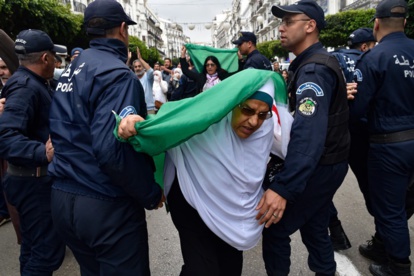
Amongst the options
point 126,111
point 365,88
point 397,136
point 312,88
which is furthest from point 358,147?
point 126,111

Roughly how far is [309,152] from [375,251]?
1749mm

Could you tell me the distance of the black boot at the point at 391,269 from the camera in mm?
2721

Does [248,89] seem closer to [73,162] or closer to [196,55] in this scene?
[73,162]

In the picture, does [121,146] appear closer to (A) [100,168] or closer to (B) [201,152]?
(A) [100,168]

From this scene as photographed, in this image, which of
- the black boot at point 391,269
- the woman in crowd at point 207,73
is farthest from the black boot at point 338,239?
the woman in crowd at point 207,73

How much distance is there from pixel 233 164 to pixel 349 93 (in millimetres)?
1339

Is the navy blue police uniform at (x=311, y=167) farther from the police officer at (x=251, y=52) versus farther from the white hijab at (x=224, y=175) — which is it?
the police officer at (x=251, y=52)

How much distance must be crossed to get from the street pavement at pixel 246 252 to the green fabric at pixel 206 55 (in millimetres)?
2786

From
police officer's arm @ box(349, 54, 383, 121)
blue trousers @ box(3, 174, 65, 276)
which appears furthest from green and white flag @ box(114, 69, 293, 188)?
blue trousers @ box(3, 174, 65, 276)

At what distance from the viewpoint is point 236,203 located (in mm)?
1969

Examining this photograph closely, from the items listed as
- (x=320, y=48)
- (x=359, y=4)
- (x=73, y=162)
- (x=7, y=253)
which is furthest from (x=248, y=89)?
(x=359, y=4)

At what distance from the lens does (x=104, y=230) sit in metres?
1.85

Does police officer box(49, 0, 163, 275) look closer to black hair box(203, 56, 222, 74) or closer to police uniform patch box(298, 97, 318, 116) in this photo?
police uniform patch box(298, 97, 318, 116)

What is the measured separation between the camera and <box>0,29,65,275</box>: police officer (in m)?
2.42
